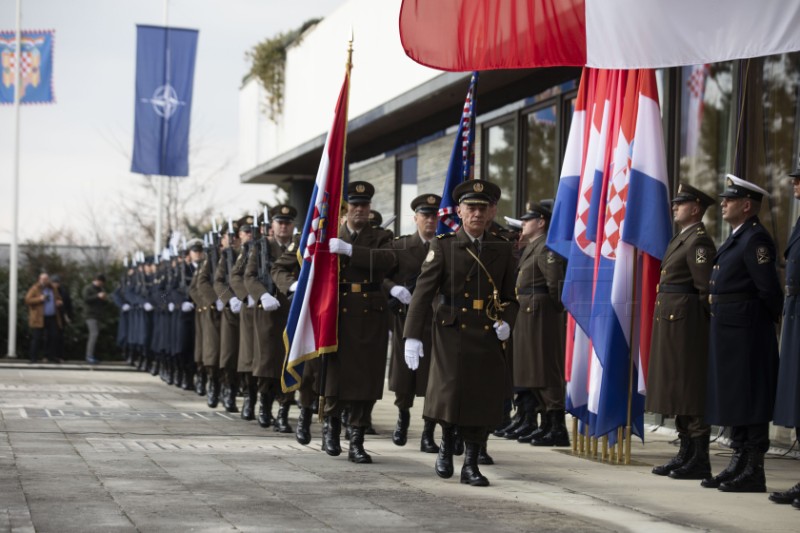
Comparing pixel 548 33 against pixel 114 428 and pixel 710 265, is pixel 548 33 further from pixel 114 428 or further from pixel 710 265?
pixel 114 428

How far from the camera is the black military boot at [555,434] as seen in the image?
1165cm

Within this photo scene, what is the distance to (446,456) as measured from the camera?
8.91m

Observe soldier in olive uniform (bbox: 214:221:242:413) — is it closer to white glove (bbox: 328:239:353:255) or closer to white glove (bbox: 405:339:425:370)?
white glove (bbox: 328:239:353:255)

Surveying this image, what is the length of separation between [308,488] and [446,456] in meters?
1.18

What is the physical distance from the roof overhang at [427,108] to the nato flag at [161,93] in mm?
2524

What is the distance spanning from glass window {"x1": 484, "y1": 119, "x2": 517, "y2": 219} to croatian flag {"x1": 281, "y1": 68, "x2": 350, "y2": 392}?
765 cm

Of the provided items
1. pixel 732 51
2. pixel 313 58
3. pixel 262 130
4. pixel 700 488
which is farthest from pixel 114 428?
pixel 262 130

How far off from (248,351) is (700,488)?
19.8 feet

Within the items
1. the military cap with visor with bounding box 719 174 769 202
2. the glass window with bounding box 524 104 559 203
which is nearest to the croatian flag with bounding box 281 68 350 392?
the military cap with visor with bounding box 719 174 769 202

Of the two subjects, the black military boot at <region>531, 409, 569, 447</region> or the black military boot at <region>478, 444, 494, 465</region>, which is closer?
the black military boot at <region>478, 444, 494, 465</region>

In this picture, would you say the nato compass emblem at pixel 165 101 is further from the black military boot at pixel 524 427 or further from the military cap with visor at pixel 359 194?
the military cap with visor at pixel 359 194

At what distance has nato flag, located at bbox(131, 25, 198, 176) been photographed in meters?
27.1

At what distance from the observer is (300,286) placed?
1025cm

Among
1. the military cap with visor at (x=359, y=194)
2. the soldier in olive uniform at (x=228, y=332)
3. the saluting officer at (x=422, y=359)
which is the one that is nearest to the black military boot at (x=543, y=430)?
the saluting officer at (x=422, y=359)
